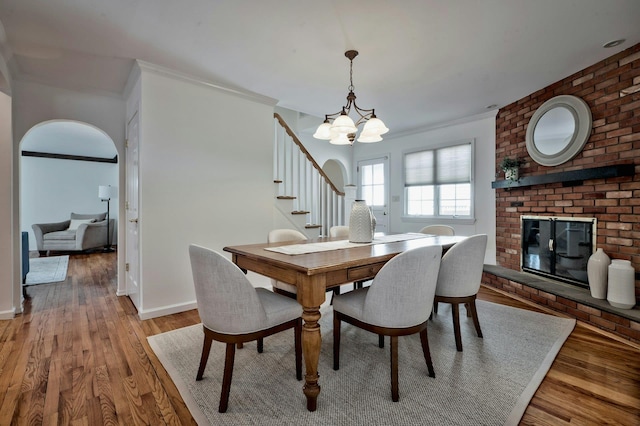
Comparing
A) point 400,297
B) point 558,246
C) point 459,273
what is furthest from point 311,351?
point 558,246

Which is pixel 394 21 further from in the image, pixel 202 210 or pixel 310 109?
pixel 202 210

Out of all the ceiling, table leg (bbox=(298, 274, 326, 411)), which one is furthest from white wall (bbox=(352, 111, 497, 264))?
table leg (bbox=(298, 274, 326, 411))

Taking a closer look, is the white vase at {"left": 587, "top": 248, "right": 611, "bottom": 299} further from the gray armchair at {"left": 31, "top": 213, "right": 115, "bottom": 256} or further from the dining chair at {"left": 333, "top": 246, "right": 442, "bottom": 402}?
the gray armchair at {"left": 31, "top": 213, "right": 115, "bottom": 256}

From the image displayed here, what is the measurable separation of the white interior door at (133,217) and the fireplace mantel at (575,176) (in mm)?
4262

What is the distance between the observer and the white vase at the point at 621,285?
245cm

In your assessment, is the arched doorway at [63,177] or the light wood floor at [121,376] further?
the arched doorway at [63,177]

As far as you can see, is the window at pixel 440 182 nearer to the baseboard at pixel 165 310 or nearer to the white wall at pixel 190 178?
the white wall at pixel 190 178

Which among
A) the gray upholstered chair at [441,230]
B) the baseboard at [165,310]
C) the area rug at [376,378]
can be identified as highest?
the gray upholstered chair at [441,230]

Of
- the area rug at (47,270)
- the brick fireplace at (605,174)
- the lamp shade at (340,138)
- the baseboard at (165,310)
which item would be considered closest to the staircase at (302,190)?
the lamp shade at (340,138)

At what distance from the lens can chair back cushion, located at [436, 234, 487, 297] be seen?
2094 millimetres

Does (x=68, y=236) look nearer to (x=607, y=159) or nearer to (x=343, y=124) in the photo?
(x=343, y=124)

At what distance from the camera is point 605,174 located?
2676 mm

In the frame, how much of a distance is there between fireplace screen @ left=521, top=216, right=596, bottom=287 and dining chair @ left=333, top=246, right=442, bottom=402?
2359mm

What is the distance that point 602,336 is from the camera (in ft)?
7.98
